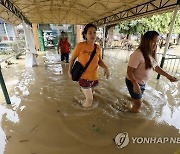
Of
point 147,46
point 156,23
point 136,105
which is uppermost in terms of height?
point 156,23

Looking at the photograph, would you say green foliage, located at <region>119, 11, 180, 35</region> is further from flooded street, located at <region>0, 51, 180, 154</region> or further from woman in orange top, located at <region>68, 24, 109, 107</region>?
woman in orange top, located at <region>68, 24, 109, 107</region>

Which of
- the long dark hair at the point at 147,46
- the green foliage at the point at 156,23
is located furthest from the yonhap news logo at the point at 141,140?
the green foliage at the point at 156,23

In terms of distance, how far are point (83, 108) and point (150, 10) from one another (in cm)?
477

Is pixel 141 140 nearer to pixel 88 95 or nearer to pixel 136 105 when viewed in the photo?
pixel 136 105

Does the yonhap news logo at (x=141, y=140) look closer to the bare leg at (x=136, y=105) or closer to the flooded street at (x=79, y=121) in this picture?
the flooded street at (x=79, y=121)

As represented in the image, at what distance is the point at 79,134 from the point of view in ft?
8.27

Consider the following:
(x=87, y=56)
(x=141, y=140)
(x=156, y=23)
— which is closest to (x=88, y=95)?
(x=87, y=56)

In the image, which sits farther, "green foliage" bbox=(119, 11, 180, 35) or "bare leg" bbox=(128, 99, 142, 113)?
"green foliage" bbox=(119, 11, 180, 35)

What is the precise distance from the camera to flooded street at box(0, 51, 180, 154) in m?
2.25

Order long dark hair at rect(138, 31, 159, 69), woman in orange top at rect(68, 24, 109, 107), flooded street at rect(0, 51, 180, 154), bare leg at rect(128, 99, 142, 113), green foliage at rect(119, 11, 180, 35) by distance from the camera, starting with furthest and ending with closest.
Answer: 1. green foliage at rect(119, 11, 180, 35)
2. bare leg at rect(128, 99, 142, 113)
3. woman in orange top at rect(68, 24, 109, 107)
4. long dark hair at rect(138, 31, 159, 69)
5. flooded street at rect(0, 51, 180, 154)

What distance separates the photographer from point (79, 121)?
286 centimetres

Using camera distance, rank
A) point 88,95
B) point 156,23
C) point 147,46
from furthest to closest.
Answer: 1. point 156,23
2. point 88,95
3. point 147,46

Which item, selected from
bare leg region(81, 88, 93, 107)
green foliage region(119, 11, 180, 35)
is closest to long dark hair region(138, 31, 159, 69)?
bare leg region(81, 88, 93, 107)

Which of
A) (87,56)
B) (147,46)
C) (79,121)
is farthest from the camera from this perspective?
(79,121)
